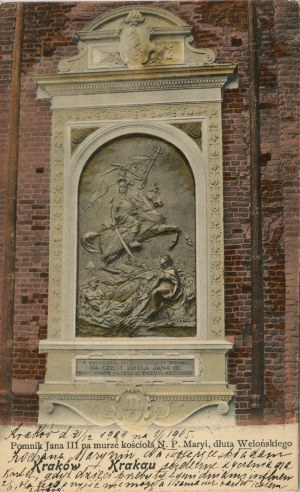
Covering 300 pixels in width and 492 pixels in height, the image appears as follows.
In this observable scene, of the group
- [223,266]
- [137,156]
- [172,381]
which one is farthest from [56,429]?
[137,156]

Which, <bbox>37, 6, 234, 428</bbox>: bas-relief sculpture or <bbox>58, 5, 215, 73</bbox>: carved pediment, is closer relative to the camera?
<bbox>37, 6, 234, 428</bbox>: bas-relief sculpture

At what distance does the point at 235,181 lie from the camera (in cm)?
710

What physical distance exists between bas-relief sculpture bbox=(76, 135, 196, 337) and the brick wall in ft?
1.46

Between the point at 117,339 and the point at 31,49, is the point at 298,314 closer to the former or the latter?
the point at 117,339

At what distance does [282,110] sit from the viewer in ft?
23.3

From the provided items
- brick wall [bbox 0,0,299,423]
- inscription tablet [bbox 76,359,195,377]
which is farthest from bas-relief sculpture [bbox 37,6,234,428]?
brick wall [bbox 0,0,299,423]

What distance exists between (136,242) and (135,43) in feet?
7.31

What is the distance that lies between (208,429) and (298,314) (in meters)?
1.52

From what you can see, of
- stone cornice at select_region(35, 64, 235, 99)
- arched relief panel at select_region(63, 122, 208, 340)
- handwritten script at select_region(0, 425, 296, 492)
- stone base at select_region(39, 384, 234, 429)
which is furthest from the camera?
stone cornice at select_region(35, 64, 235, 99)

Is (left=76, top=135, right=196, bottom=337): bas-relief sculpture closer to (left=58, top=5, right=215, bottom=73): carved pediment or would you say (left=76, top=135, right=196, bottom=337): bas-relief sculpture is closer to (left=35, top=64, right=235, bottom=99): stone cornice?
(left=35, top=64, right=235, bottom=99): stone cornice

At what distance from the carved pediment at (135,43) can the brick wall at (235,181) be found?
113 mm

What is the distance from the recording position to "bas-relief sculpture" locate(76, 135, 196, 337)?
6.97 metres

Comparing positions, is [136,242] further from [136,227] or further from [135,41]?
[135,41]

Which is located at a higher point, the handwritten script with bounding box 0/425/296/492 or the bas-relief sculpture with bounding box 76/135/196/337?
the bas-relief sculpture with bounding box 76/135/196/337
